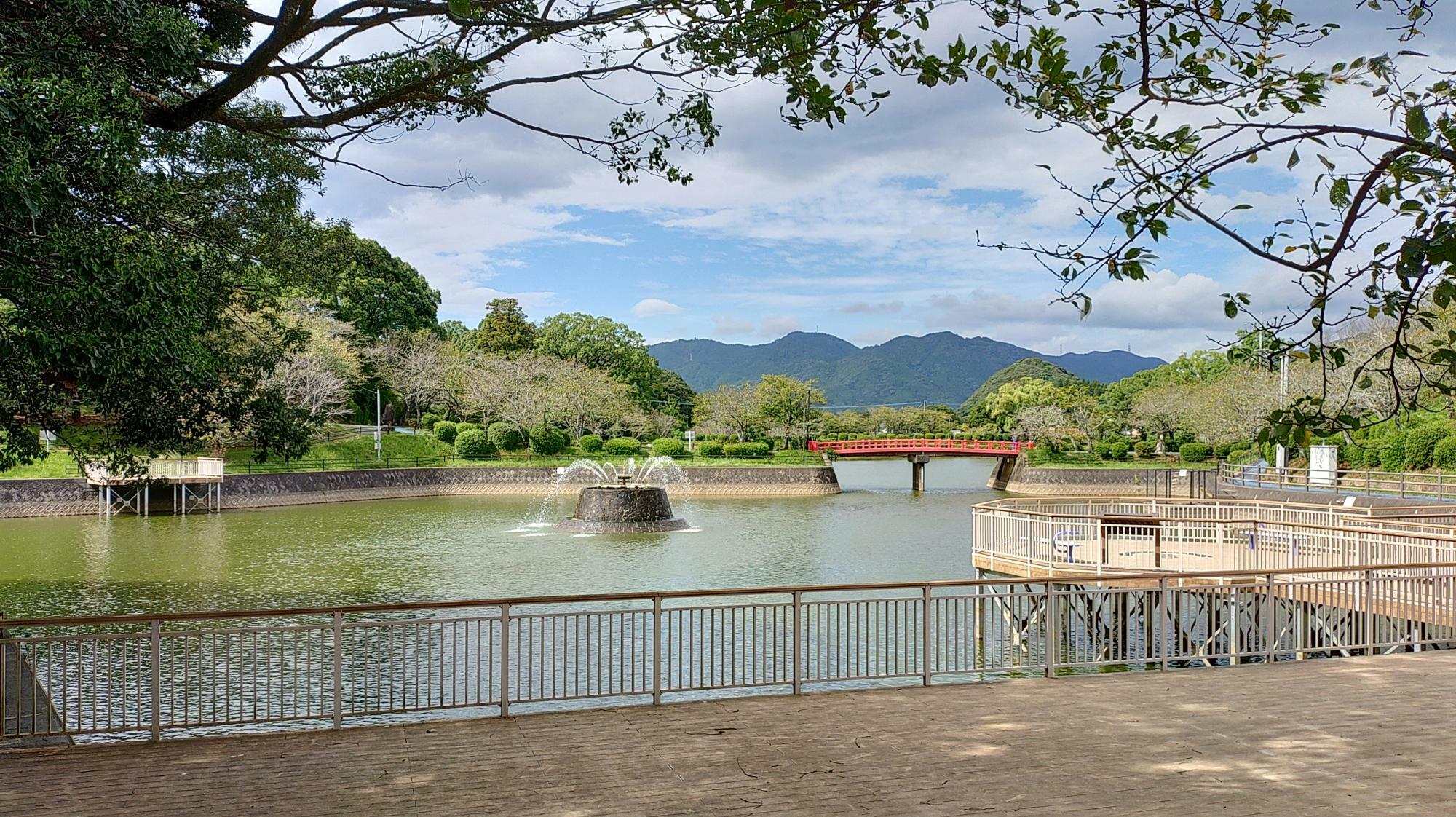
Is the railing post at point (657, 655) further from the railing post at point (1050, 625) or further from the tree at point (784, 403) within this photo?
the tree at point (784, 403)

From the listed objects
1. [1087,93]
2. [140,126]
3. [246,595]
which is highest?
[140,126]

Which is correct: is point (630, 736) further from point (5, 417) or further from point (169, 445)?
point (5, 417)

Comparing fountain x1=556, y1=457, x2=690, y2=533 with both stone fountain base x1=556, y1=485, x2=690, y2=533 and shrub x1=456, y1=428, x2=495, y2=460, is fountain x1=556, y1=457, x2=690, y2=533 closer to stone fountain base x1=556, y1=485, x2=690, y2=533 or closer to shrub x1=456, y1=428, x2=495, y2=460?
stone fountain base x1=556, y1=485, x2=690, y2=533

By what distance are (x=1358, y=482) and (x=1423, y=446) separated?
14.8 ft

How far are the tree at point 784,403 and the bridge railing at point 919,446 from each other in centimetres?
563

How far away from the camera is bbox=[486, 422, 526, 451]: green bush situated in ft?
177

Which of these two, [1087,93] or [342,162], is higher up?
[342,162]

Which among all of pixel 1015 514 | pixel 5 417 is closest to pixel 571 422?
pixel 1015 514

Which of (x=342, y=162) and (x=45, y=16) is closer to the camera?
(x=45, y=16)

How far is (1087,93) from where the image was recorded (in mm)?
4031

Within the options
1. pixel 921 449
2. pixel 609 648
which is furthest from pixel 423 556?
pixel 921 449

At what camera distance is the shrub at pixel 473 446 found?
5216 centimetres

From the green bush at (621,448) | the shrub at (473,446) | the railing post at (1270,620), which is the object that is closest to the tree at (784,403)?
the green bush at (621,448)

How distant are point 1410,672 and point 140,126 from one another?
1093 cm
